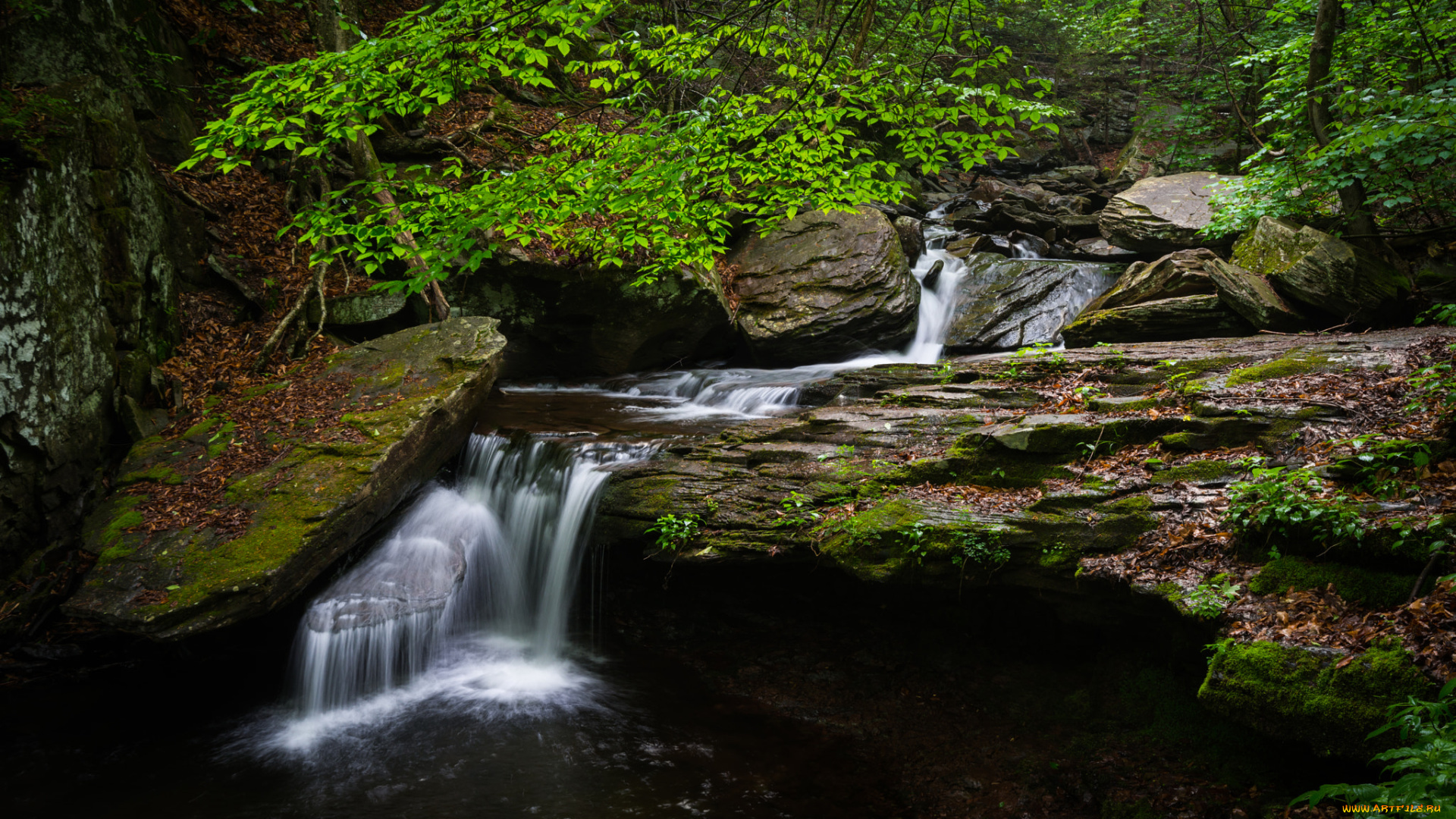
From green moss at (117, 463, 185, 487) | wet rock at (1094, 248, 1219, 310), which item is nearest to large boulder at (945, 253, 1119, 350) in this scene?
wet rock at (1094, 248, 1219, 310)

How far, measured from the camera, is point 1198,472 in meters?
4.59

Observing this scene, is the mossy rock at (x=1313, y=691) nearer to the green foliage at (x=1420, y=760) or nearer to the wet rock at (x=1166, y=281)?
the green foliage at (x=1420, y=760)

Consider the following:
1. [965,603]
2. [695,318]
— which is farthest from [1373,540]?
[695,318]

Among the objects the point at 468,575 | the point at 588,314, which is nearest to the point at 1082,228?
the point at 588,314

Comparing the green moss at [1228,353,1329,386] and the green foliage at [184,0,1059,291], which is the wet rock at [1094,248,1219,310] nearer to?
the green moss at [1228,353,1329,386]

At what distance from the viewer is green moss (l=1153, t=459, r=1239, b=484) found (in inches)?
177

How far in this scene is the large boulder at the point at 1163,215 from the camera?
11.6 m

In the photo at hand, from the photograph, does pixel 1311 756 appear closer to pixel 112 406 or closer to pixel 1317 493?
pixel 1317 493

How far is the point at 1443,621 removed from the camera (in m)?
3.06

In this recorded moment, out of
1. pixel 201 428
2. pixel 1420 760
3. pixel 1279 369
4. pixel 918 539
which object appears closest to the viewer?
pixel 1420 760

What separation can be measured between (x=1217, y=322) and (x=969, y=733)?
6912 mm

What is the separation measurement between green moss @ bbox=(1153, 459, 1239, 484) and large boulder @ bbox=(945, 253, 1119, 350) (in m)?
6.76

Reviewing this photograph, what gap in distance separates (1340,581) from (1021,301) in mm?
8879

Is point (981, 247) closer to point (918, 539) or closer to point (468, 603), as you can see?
point (918, 539)
